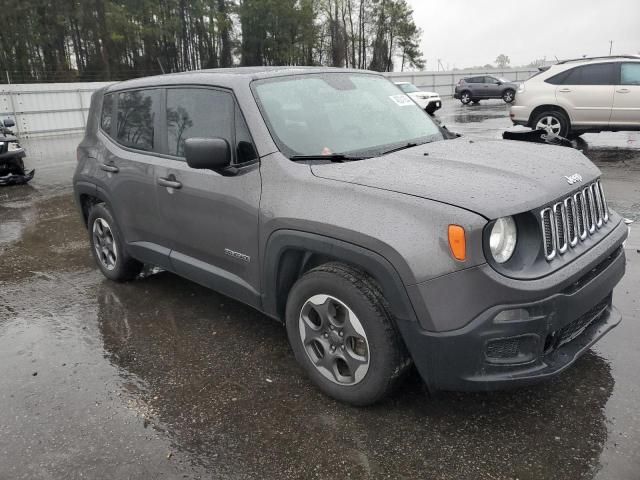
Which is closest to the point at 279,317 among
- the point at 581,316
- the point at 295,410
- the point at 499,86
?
the point at 295,410

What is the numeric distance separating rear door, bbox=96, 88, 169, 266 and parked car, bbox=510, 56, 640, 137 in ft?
29.9

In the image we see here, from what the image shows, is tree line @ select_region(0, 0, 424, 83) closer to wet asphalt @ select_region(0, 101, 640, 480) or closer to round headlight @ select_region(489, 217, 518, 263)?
wet asphalt @ select_region(0, 101, 640, 480)

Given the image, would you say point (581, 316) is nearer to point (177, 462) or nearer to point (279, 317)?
point (279, 317)

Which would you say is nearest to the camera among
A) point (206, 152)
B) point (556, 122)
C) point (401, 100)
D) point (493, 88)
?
point (206, 152)

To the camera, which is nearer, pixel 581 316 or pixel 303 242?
pixel 581 316

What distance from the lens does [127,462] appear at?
8.75 ft

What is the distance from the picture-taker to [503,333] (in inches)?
95.9

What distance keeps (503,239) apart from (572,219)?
54cm

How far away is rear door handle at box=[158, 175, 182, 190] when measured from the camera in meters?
3.77

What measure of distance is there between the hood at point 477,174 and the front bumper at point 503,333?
346 millimetres

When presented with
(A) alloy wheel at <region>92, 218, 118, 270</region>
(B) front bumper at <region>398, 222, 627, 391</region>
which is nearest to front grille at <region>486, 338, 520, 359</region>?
(B) front bumper at <region>398, 222, 627, 391</region>

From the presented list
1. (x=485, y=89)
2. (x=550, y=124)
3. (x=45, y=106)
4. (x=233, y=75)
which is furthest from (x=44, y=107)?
(x=485, y=89)

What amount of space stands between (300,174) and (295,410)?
1300mm

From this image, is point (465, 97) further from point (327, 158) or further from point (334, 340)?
point (334, 340)
